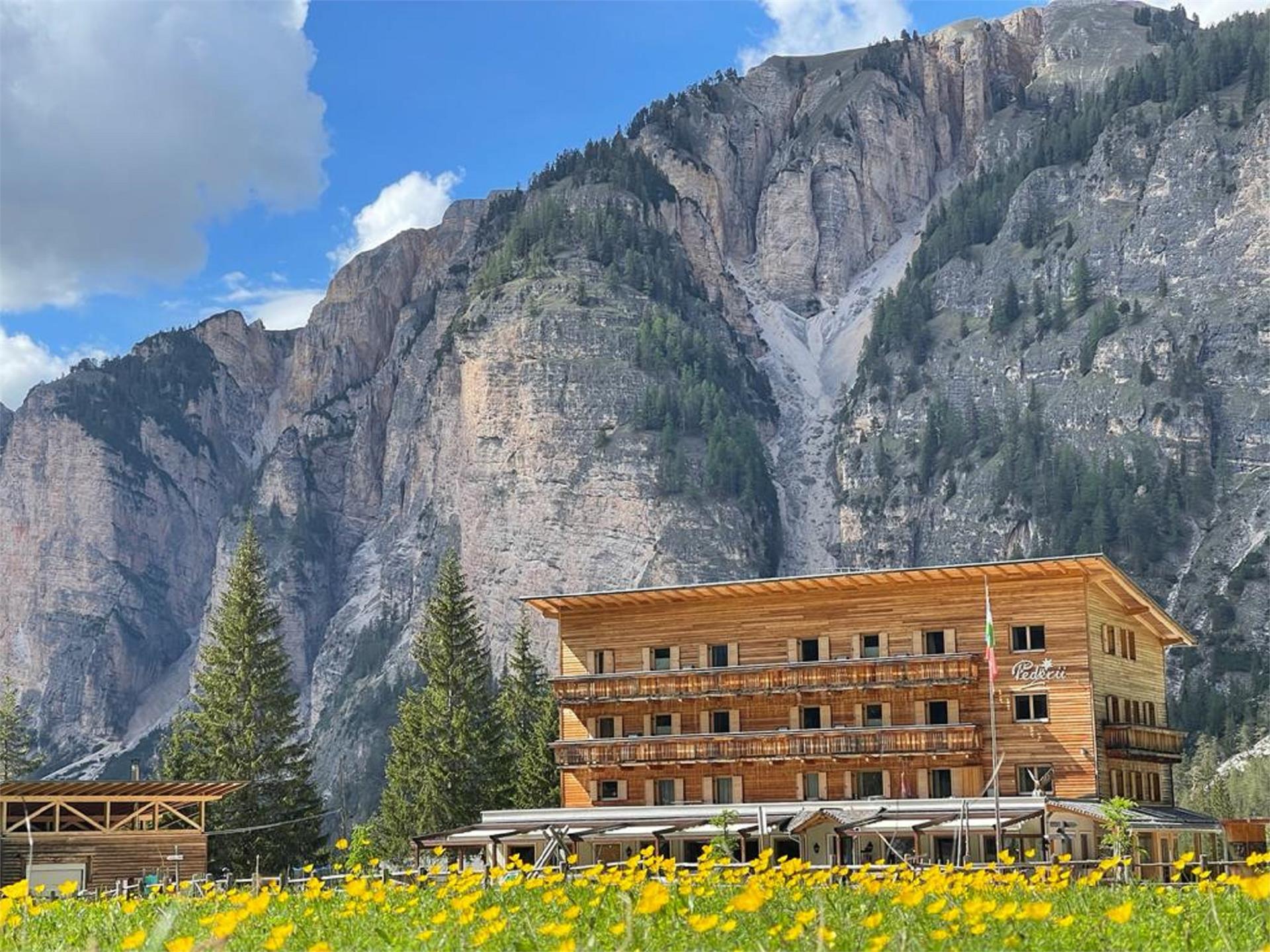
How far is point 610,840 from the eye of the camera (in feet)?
244

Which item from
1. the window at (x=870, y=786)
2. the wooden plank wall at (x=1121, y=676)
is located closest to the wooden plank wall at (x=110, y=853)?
the window at (x=870, y=786)

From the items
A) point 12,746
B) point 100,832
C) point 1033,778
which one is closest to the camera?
point 100,832

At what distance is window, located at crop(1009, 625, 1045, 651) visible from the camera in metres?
74.4

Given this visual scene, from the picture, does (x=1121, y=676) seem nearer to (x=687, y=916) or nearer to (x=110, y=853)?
(x=110, y=853)

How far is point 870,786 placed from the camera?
7650cm

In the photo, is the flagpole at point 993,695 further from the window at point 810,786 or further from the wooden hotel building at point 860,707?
the window at point 810,786

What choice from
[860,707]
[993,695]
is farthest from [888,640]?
[993,695]

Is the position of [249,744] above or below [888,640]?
below

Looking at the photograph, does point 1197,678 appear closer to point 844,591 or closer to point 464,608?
point 464,608

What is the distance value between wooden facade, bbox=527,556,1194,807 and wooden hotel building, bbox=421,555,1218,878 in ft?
0.28

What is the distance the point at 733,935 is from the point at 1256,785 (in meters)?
143

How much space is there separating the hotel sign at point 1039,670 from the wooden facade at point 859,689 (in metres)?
0.08

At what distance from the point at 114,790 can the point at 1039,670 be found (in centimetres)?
3824

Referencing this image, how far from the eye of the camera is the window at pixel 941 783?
75625 mm
